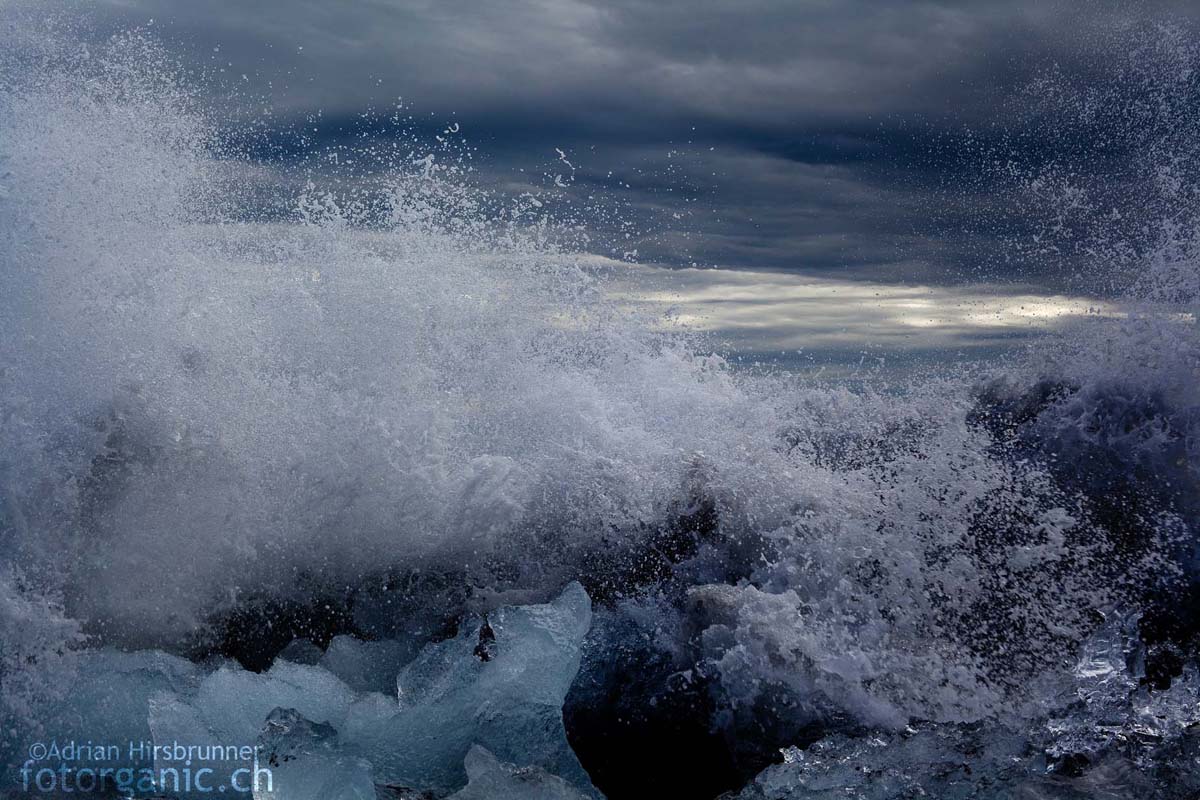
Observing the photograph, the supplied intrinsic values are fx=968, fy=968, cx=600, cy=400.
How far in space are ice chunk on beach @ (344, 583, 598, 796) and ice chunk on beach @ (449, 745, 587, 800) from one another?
295 millimetres

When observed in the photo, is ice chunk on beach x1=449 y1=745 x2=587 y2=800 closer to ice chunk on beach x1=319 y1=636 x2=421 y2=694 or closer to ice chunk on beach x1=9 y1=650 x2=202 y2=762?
ice chunk on beach x1=319 y1=636 x2=421 y2=694

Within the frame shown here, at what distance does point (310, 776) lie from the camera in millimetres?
3115

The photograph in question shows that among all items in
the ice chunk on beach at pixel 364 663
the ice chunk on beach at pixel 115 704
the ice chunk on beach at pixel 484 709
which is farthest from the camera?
the ice chunk on beach at pixel 364 663

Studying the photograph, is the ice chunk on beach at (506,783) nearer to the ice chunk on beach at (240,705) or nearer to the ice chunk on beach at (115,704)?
the ice chunk on beach at (240,705)

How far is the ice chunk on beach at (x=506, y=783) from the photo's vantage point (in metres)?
3.09

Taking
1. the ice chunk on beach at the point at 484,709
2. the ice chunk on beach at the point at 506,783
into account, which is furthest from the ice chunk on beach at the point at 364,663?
the ice chunk on beach at the point at 506,783

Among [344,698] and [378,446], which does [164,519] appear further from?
[344,698]

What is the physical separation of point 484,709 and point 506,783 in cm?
57

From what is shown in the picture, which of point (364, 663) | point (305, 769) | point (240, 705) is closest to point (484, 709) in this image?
point (305, 769)

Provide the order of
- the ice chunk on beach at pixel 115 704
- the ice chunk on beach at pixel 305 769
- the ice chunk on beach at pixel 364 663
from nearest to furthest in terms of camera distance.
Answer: the ice chunk on beach at pixel 305 769 → the ice chunk on beach at pixel 115 704 → the ice chunk on beach at pixel 364 663

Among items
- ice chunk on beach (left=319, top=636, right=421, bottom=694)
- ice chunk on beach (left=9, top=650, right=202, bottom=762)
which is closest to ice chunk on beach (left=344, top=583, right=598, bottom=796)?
ice chunk on beach (left=319, top=636, right=421, bottom=694)

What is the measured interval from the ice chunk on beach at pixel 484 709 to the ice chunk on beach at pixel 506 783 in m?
0.30

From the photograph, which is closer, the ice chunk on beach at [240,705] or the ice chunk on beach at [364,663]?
the ice chunk on beach at [240,705]

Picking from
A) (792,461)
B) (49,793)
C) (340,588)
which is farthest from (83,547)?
(792,461)
